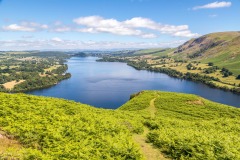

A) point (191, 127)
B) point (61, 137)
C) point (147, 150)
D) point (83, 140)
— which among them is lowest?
point (191, 127)

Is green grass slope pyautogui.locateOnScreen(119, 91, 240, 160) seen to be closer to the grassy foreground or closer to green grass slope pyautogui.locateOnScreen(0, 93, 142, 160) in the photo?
the grassy foreground

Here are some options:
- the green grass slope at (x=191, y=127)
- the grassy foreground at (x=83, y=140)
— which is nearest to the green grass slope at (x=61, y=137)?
the grassy foreground at (x=83, y=140)

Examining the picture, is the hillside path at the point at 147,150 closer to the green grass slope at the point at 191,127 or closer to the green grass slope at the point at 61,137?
the green grass slope at the point at 191,127

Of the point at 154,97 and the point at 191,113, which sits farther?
the point at 154,97

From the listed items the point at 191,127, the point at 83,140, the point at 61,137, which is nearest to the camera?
the point at 61,137

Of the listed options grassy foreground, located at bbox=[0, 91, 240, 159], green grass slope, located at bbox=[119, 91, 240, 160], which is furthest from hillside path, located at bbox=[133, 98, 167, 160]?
green grass slope, located at bbox=[119, 91, 240, 160]

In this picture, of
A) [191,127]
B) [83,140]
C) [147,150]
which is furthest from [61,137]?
[191,127]

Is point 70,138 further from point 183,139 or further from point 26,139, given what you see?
point 183,139

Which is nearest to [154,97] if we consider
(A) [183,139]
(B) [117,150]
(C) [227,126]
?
(C) [227,126]

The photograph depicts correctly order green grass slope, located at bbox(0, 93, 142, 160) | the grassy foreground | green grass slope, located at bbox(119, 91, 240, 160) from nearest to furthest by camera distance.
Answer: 1. green grass slope, located at bbox(0, 93, 142, 160)
2. the grassy foreground
3. green grass slope, located at bbox(119, 91, 240, 160)

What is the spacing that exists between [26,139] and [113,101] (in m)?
162

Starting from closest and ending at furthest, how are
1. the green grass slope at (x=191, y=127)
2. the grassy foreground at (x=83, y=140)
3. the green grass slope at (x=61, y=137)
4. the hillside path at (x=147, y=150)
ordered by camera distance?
the green grass slope at (x=61, y=137) → the grassy foreground at (x=83, y=140) → the green grass slope at (x=191, y=127) → the hillside path at (x=147, y=150)

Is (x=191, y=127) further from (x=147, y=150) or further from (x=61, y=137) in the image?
(x=61, y=137)

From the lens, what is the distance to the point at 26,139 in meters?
25.6
